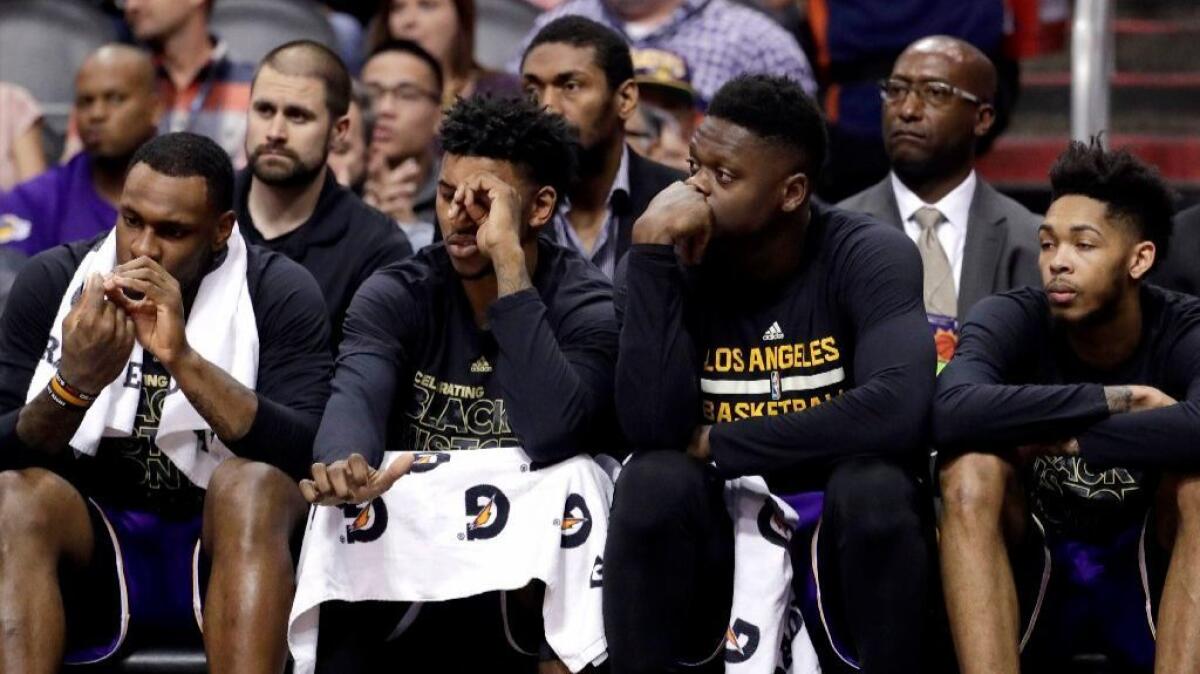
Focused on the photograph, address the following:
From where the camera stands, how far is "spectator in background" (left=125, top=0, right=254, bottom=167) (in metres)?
5.86

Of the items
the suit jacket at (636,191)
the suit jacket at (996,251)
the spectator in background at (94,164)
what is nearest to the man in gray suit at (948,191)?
the suit jacket at (996,251)

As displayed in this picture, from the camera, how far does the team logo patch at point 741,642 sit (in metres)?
3.52

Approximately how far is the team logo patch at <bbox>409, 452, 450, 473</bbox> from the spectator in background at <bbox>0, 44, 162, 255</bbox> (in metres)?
1.84

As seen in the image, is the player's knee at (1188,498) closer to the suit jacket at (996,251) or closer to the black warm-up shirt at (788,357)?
the black warm-up shirt at (788,357)

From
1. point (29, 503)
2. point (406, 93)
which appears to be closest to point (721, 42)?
point (406, 93)

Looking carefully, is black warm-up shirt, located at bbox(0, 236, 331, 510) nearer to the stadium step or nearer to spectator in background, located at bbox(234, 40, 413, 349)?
spectator in background, located at bbox(234, 40, 413, 349)

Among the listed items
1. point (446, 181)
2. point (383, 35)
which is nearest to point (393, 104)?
point (383, 35)

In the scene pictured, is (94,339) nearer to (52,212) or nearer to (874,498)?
(874,498)

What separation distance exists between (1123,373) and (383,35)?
10.6 ft

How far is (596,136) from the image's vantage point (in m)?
4.79

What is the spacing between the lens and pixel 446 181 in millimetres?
3855

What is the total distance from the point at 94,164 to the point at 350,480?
87.4 inches

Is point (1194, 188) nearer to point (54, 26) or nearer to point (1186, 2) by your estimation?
point (1186, 2)

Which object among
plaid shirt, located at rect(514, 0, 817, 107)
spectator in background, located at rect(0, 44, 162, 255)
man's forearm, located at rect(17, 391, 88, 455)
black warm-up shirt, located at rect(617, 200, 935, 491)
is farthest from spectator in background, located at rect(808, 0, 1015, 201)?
man's forearm, located at rect(17, 391, 88, 455)
